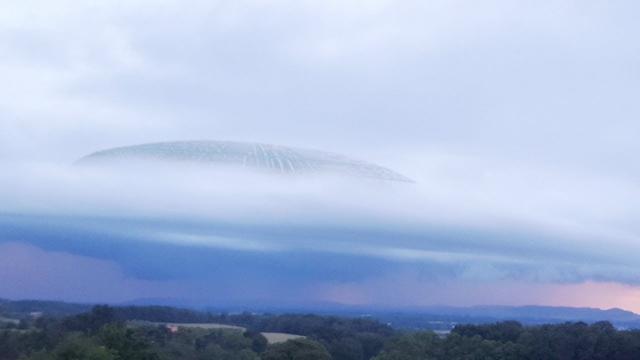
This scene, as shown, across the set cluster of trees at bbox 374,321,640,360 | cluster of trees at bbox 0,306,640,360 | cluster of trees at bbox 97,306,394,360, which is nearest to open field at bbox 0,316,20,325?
cluster of trees at bbox 0,306,640,360

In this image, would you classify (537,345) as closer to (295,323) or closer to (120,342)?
(120,342)

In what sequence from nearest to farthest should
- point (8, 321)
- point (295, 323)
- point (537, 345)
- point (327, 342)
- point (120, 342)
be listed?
point (120, 342) → point (537, 345) → point (327, 342) → point (8, 321) → point (295, 323)

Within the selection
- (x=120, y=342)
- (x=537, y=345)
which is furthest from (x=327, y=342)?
(x=120, y=342)

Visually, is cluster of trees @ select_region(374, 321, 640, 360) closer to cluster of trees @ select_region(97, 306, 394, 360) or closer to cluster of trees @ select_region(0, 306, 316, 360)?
cluster of trees @ select_region(0, 306, 316, 360)

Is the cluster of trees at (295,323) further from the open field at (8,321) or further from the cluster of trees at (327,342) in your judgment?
the open field at (8,321)

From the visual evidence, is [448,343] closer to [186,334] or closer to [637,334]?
[637,334]

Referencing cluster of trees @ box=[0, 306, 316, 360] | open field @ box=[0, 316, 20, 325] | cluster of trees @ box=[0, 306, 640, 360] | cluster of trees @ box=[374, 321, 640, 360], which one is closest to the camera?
cluster of trees @ box=[0, 306, 316, 360]

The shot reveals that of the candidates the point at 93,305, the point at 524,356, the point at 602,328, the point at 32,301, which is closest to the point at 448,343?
the point at 524,356

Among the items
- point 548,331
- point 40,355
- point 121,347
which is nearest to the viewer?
point 40,355
